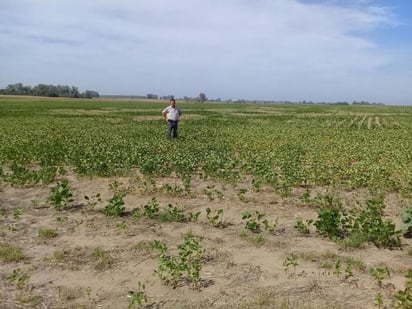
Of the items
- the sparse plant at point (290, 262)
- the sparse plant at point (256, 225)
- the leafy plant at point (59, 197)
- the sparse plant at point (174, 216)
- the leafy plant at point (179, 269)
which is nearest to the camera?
the leafy plant at point (179, 269)

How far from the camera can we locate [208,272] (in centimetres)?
527

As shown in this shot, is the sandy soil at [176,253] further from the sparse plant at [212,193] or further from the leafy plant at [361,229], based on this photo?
the sparse plant at [212,193]

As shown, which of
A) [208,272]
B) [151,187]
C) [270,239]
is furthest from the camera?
[151,187]

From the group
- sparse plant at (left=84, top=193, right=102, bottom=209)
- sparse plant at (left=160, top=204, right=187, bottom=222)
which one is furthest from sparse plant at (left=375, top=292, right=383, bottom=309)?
sparse plant at (left=84, top=193, right=102, bottom=209)

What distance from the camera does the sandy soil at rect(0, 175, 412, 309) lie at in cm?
461

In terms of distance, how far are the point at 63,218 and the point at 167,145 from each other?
9.51 m

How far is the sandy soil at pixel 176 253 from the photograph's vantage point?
15.1 ft

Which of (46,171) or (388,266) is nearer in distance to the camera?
Result: (388,266)

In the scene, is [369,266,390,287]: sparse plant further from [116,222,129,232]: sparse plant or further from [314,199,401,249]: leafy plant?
[116,222,129,232]: sparse plant

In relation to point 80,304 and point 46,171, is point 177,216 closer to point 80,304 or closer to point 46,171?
point 80,304

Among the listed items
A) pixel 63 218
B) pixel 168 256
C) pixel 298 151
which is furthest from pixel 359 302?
pixel 298 151

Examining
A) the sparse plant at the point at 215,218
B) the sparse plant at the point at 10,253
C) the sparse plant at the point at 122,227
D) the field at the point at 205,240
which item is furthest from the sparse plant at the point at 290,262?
the sparse plant at the point at 10,253

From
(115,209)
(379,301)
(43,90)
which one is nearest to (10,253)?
(115,209)

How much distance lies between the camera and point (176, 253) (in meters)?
5.89
